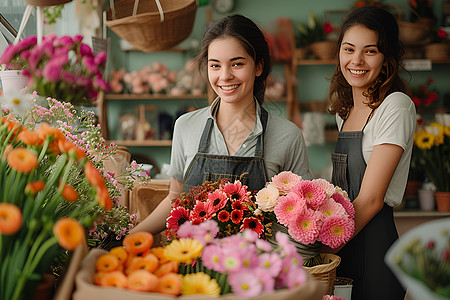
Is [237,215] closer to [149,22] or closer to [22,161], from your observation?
[22,161]

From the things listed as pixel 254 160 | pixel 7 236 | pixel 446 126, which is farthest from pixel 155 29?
pixel 446 126

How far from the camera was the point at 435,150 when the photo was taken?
11.0ft

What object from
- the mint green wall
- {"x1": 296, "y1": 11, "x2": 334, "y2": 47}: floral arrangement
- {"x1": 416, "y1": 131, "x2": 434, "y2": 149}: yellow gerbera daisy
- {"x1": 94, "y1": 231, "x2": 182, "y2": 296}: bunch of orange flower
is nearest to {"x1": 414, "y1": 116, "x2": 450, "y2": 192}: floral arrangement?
{"x1": 416, "y1": 131, "x2": 434, "y2": 149}: yellow gerbera daisy

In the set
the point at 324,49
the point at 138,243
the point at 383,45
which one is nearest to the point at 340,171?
the point at 383,45

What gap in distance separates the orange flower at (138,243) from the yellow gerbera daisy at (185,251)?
0.05 metres

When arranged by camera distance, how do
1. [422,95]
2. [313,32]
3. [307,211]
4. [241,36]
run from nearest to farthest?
[307,211], [241,36], [422,95], [313,32]

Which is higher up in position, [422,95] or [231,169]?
[422,95]

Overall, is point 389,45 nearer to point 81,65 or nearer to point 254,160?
point 254,160

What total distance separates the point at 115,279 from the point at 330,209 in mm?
538

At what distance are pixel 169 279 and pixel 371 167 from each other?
3.05ft

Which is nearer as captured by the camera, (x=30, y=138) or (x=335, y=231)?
(x=30, y=138)

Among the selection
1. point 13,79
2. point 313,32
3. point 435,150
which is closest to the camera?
point 13,79

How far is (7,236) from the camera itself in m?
0.62

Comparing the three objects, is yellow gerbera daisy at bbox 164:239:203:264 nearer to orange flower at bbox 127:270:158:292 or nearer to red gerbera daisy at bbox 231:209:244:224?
orange flower at bbox 127:270:158:292
